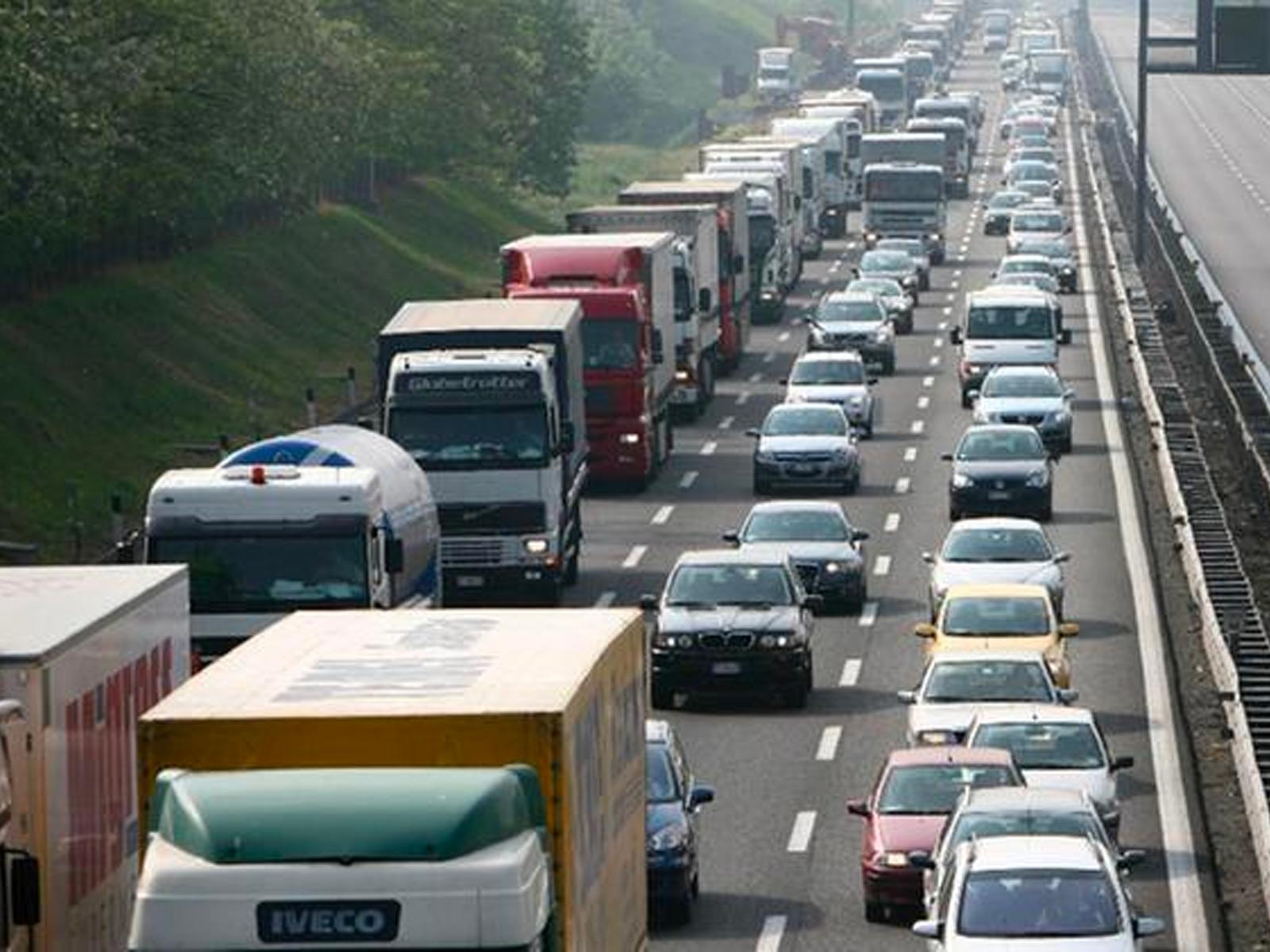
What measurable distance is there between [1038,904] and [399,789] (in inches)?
409

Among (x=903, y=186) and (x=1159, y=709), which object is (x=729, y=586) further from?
(x=903, y=186)

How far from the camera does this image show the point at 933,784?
3141 centimetres

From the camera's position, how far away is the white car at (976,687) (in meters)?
36.6

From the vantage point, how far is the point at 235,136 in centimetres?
7256

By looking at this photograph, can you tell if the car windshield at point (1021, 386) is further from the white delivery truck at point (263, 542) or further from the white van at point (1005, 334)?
the white delivery truck at point (263, 542)

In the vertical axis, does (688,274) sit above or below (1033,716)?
below

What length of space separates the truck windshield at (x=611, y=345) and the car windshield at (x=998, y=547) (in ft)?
37.7

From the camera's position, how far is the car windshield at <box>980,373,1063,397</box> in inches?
2598

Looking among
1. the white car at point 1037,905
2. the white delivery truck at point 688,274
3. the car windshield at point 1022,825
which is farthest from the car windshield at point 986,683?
the white delivery truck at point 688,274

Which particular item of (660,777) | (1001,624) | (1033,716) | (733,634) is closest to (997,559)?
(1001,624)

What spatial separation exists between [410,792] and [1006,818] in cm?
1297

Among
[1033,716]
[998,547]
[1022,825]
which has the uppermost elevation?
[1022,825]

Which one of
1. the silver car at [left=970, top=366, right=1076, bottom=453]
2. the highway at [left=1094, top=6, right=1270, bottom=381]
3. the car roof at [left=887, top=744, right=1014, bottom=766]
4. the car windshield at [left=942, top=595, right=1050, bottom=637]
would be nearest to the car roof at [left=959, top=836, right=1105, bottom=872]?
the car roof at [left=887, top=744, right=1014, bottom=766]

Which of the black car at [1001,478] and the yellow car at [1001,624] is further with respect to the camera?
the black car at [1001,478]
